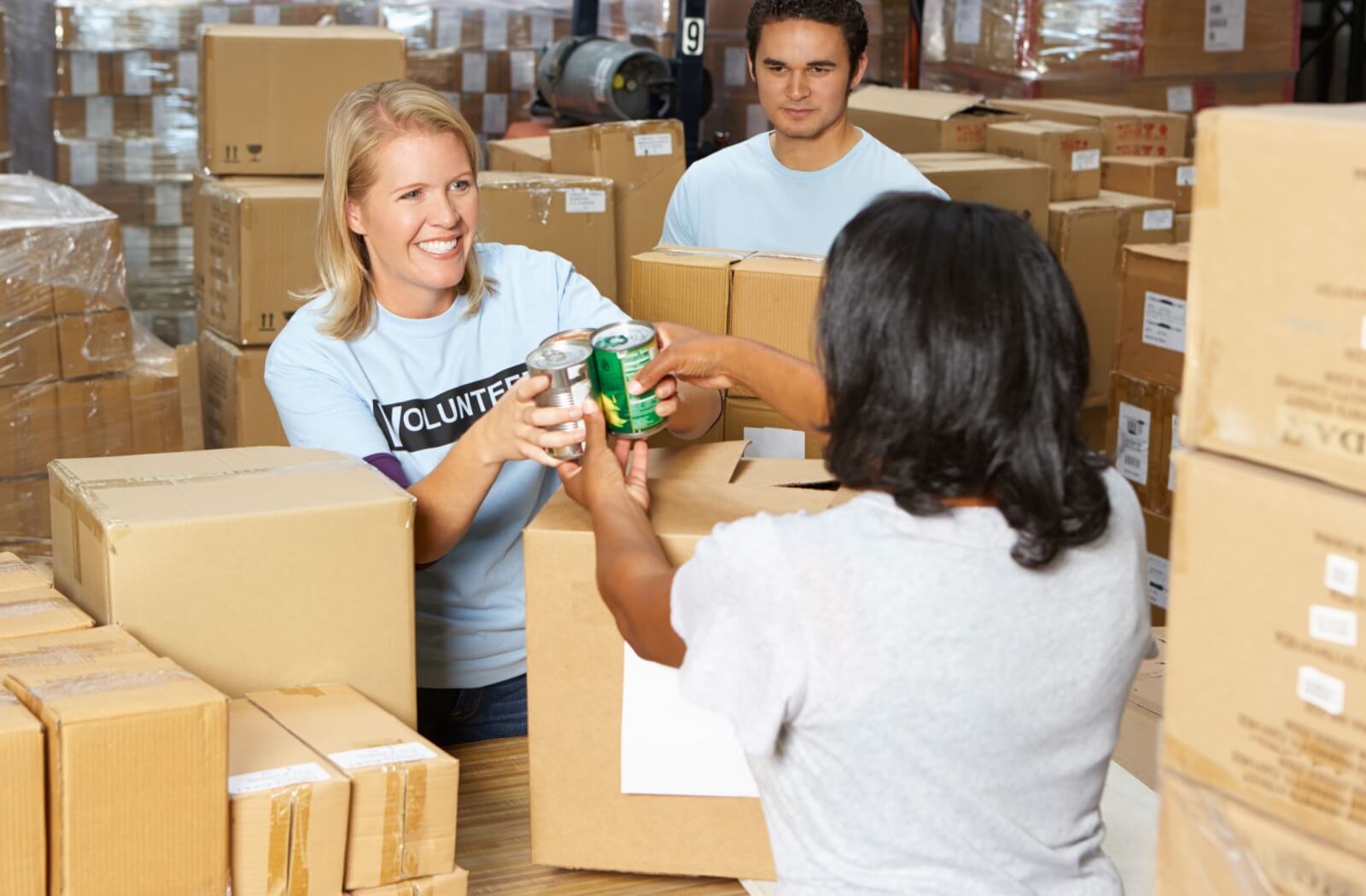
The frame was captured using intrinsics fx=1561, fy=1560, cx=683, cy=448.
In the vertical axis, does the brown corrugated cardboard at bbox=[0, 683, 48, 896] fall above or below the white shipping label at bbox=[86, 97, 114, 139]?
below

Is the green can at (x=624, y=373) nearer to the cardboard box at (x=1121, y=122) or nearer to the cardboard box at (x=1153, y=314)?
the cardboard box at (x=1153, y=314)

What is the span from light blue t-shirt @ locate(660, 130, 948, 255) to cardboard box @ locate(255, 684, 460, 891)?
163 centimetres

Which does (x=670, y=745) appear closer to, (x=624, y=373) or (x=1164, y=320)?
(x=624, y=373)

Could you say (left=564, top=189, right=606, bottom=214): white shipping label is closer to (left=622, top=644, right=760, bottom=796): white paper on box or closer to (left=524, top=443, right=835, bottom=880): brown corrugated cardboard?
(left=524, top=443, right=835, bottom=880): brown corrugated cardboard

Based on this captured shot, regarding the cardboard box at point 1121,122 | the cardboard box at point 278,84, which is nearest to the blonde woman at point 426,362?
the cardboard box at point 278,84

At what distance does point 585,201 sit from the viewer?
3840mm

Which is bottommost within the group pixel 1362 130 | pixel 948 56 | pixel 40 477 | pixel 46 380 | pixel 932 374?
pixel 40 477

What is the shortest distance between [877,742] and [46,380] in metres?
2.80

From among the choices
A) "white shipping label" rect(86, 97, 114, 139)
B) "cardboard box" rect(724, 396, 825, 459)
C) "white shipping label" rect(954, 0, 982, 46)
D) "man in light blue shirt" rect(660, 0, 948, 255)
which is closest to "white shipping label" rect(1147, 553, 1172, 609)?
"man in light blue shirt" rect(660, 0, 948, 255)

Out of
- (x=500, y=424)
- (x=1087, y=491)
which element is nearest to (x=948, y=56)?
(x=500, y=424)

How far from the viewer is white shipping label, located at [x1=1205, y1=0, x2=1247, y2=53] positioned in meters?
6.01

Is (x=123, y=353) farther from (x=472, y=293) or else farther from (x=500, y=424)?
(x=500, y=424)

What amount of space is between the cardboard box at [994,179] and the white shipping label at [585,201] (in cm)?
85

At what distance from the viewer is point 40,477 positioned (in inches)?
139
